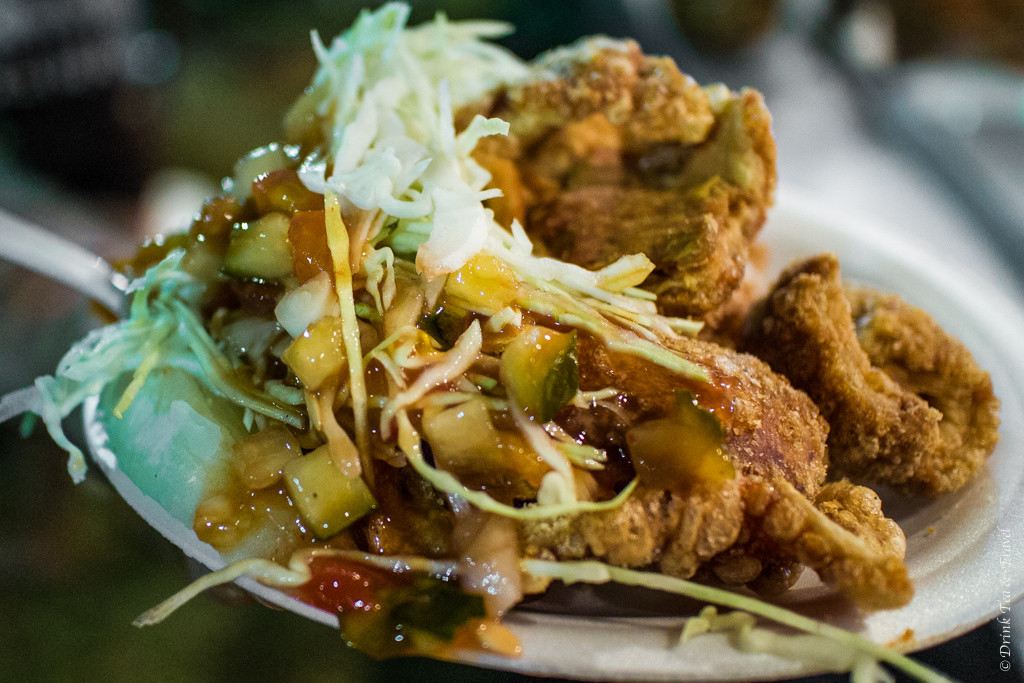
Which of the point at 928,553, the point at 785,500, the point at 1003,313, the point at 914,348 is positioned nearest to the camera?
the point at 785,500

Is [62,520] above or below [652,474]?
below

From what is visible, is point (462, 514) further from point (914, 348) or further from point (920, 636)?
point (914, 348)

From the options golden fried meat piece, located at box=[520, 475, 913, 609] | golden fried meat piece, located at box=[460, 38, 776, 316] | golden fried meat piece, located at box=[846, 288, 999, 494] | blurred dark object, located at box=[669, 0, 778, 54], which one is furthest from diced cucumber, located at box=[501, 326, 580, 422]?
blurred dark object, located at box=[669, 0, 778, 54]

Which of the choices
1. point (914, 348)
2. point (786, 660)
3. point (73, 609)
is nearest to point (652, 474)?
point (786, 660)

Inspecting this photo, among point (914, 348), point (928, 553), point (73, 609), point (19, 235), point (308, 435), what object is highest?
point (914, 348)

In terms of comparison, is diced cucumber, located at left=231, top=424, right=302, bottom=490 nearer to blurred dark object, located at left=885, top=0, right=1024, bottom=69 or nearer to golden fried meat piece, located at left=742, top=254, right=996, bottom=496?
golden fried meat piece, located at left=742, top=254, right=996, bottom=496

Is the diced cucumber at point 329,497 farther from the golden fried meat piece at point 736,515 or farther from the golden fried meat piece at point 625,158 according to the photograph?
the golden fried meat piece at point 625,158
